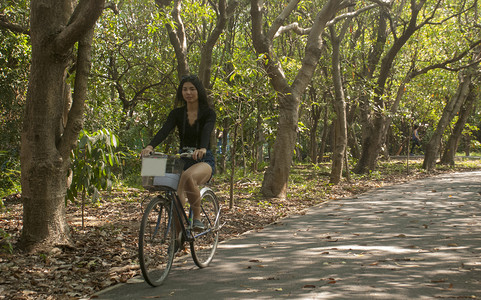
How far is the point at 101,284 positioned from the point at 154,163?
135 centimetres

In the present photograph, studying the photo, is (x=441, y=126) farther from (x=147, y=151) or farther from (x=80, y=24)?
(x=147, y=151)

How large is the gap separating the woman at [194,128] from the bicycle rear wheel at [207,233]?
0.24 m

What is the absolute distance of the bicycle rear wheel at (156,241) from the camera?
4.78m

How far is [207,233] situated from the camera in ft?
19.9

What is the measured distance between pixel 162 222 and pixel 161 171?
54cm

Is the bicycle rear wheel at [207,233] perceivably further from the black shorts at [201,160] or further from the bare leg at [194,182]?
the black shorts at [201,160]

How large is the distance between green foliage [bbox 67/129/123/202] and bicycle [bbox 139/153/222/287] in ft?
7.27

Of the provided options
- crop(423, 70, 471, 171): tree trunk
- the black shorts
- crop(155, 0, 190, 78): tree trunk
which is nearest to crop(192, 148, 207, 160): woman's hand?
the black shorts

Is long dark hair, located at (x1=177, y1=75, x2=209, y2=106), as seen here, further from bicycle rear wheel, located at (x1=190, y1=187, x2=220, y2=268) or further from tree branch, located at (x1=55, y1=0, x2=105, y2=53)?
tree branch, located at (x1=55, y1=0, x2=105, y2=53)

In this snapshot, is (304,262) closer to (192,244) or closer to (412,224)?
(192,244)

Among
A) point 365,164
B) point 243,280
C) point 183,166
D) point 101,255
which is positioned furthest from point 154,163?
point 365,164

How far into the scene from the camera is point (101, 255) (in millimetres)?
6375

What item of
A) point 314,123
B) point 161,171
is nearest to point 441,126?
point 314,123

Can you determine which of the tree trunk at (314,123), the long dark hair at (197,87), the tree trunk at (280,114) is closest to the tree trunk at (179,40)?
the tree trunk at (280,114)
